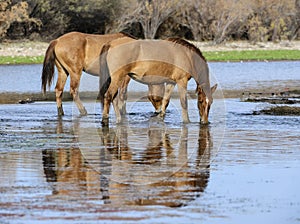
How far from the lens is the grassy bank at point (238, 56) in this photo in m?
35.1

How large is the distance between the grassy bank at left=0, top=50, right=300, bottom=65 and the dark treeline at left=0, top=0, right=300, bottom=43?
3.20 metres

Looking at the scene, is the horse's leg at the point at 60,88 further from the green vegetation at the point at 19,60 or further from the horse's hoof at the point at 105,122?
the green vegetation at the point at 19,60

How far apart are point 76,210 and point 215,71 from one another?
77.2ft

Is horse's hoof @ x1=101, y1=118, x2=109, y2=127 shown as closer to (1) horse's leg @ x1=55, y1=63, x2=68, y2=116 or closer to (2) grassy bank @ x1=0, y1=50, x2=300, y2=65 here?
(1) horse's leg @ x1=55, y1=63, x2=68, y2=116

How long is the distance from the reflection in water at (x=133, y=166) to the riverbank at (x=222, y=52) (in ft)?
73.5

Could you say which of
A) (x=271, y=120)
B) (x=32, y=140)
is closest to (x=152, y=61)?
(x=271, y=120)

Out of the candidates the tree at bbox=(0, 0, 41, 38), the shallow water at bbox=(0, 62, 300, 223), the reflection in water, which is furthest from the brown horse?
the tree at bbox=(0, 0, 41, 38)

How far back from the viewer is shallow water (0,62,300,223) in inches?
285

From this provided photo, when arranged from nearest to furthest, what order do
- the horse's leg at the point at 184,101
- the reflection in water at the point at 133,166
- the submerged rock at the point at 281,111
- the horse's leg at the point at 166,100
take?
the reflection in water at the point at 133,166 < the horse's leg at the point at 184,101 < the horse's leg at the point at 166,100 < the submerged rock at the point at 281,111

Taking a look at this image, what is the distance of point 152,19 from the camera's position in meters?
43.9

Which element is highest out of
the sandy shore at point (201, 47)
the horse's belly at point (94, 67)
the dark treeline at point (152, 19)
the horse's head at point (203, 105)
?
the horse's belly at point (94, 67)

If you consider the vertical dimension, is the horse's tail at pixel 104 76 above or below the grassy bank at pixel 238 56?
above

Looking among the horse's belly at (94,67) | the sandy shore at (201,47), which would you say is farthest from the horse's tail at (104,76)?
the sandy shore at (201,47)

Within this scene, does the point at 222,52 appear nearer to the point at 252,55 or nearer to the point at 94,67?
the point at 252,55
